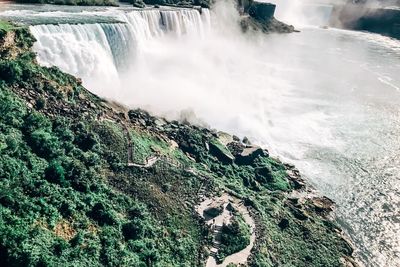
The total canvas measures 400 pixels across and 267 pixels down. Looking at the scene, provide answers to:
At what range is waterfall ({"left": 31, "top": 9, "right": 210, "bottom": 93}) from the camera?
44.0 metres

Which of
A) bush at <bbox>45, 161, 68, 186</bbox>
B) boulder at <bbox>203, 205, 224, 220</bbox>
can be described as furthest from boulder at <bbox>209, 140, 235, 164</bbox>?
bush at <bbox>45, 161, 68, 186</bbox>

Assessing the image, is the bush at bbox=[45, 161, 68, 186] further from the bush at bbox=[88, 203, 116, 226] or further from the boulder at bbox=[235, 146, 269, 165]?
the boulder at bbox=[235, 146, 269, 165]

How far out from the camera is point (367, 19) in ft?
512

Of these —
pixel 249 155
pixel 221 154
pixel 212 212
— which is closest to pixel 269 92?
pixel 249 155

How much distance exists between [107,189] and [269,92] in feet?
152

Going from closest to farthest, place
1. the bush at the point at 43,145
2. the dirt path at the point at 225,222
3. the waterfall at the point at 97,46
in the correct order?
the dirt path at the point at 225,222
the bush at the point at 43,145
the waterfall at the point at 97,46

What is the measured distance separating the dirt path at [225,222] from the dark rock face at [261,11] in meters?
101

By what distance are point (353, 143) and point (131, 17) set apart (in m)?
34.7

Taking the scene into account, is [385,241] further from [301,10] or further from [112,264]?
[301,10]

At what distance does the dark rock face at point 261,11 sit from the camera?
129 m

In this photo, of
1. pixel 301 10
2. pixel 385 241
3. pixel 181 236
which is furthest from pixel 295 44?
pixel 181 236

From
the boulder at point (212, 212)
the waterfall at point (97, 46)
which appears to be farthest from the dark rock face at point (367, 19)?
the boulder at point (212, 212)

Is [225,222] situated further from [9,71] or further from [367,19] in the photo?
[367,19]

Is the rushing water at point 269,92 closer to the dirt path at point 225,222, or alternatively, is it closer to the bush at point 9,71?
the bush at point 9,71
